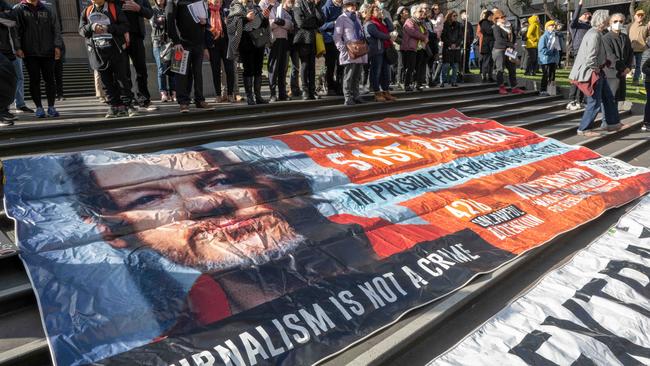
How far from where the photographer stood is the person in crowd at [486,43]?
11.6 metres

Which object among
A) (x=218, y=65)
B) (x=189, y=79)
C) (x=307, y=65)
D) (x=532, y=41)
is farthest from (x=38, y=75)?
(x=532, y=41)

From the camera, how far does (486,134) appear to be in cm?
707

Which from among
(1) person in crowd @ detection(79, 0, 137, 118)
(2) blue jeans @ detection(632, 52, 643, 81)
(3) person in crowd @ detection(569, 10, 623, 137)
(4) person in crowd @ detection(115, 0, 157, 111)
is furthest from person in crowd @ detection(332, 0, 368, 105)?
(2) blue jeans @ detection(632, 52, 643, 81)

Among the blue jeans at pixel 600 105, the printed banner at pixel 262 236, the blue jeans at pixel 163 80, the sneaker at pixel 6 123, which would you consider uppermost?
the blue jeans at pixel 163 80

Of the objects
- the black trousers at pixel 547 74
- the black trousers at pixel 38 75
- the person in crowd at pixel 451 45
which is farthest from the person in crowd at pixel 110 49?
the black trousers at pixel 547 74

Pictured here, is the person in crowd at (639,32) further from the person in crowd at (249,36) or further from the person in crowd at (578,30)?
the person in crowd at (249,36)

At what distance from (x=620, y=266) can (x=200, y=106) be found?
532 centimetres

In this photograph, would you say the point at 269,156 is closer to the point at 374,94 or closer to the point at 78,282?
the point at 78,282

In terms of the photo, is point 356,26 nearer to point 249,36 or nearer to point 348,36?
point 348,36

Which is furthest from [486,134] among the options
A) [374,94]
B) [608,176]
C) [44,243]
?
[44,243]

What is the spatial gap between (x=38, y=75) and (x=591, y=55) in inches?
318

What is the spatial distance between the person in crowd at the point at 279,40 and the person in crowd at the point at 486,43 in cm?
595

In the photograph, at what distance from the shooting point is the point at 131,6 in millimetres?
6410

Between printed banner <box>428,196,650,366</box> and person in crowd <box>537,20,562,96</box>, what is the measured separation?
8384mm
